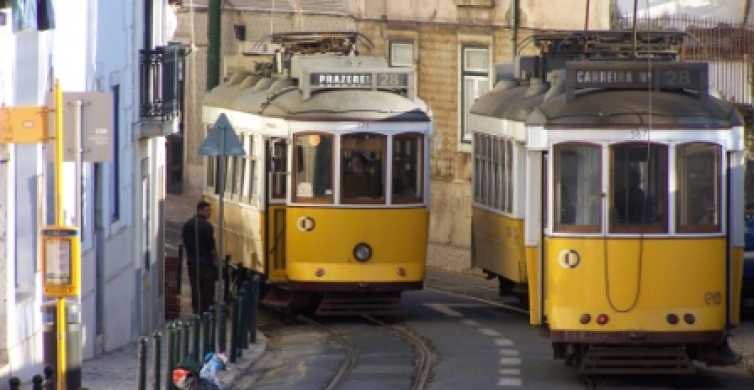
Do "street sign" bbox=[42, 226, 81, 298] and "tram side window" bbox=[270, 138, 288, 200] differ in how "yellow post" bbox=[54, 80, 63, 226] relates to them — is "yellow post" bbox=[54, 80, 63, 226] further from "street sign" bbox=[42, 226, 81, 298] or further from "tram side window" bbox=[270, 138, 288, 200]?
"tram side window" bbox=[270, 138, 288, 200]

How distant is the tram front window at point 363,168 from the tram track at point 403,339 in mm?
1712

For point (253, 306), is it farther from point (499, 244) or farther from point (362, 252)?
point (499, 244)

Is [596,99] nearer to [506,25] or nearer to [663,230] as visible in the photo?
[663,230]

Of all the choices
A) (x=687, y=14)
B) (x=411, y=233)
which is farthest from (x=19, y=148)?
(x=687, y=14)

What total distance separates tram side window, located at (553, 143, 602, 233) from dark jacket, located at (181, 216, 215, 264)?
26.9 feet

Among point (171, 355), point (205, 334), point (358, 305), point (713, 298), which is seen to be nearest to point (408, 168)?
point (358, 305)

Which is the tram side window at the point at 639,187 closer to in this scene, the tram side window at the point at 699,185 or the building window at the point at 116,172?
the tram side window at the point at 699,185

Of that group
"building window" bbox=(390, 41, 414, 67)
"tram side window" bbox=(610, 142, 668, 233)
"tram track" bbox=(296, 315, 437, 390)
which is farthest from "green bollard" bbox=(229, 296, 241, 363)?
"building window" bbox=(390, 41, 414, 67)

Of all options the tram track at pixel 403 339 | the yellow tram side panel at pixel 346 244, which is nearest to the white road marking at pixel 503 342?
the tram track at pixel 403 339

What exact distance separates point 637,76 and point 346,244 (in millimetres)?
6756

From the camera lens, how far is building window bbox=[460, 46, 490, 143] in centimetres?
4256

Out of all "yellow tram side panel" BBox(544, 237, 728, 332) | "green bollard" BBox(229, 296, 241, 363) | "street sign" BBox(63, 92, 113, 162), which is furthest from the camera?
"green bollard" BBox(229, 296, 241, 363)

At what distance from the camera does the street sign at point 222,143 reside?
25828mm

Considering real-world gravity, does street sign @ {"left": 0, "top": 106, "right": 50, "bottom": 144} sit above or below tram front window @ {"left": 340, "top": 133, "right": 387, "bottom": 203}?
above
